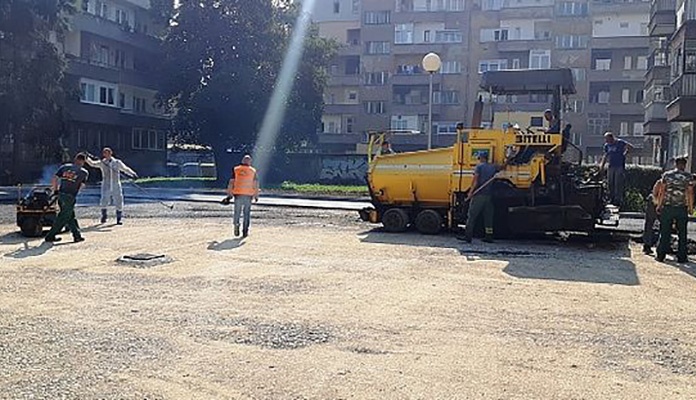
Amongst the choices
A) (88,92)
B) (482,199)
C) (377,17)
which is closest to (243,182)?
(482,199)

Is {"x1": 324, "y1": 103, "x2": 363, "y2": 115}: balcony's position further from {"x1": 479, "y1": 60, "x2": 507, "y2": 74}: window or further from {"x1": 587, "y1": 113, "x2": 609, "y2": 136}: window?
{"x1": 587, "y1": 113, "x2": 609, "y2": 136}: window

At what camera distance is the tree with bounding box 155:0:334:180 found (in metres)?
43.0

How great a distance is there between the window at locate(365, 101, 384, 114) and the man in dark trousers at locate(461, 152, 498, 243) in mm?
51248

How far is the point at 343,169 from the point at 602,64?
27374 mm

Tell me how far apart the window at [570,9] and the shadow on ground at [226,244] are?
51.1 metres

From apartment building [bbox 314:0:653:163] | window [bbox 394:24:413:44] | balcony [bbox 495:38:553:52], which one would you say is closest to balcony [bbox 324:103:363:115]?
apartment building [bbox 314:0:653:163]

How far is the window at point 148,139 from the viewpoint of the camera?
5516cm

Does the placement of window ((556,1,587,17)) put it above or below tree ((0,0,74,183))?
above

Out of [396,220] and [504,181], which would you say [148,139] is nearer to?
[396,220]

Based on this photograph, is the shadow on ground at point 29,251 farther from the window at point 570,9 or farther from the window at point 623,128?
the window at point 623,128

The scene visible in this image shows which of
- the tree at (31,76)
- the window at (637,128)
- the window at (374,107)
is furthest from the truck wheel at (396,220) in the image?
the window at (374,107)

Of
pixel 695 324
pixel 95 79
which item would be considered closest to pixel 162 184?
pixel 95 79

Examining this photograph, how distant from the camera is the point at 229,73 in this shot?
1692 inches

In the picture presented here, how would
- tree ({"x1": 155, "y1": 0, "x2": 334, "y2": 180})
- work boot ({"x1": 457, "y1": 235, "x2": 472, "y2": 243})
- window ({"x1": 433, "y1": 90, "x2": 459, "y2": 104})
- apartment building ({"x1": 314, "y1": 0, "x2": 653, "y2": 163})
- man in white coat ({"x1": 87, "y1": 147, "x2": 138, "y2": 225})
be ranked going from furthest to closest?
window ({"x1": 433, "y1": 90, "x2": 459, "y2": 104}) → apartment building ({"x1": 314, "y1": 0, "x2": 653, "y2": 163}) → tree ({"x1": 155, "y1": 0, "x2": 334, "y2": 180}) → man in white coat ({"x1": 87, "y1": 147, "x2": 138, "y2": 225}) → work boot ({"x1": 457, "y1": 235, "x2": 472, "y2": 243})
